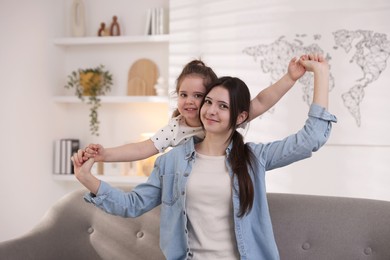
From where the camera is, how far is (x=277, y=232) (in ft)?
8.88

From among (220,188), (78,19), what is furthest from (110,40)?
(220,188)

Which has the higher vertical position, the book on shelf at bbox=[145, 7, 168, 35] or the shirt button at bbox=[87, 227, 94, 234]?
the book on shelf at bbox=[145, 7, 168, 35]

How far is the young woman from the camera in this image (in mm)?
A: 2223

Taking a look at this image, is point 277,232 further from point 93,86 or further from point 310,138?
point 93,86

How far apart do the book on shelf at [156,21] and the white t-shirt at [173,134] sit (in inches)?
102

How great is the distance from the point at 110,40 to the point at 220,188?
124 inches

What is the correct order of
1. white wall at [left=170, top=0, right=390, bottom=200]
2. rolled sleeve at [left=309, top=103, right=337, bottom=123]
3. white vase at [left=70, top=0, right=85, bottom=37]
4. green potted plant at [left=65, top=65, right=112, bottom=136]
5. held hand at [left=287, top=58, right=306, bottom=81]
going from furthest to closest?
white vase at [left=70, top=0, right=85, bottom=37] → green potted plant at [left=65, top=65, right=112, bottom=136] → white wall at [left=170, top=0, right=390, bottom=200] → held hand at [left=287, top=58, right=306, bottom=81] → rolled sleeve at [left=309, top=103, right=337, bottom=123]

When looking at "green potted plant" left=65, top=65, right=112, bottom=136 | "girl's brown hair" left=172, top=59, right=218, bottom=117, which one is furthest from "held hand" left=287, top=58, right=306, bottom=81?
"green potted plant" left=65, top=65, right=112, bottom=136

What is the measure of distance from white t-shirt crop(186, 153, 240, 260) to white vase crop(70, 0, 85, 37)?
10.9ft

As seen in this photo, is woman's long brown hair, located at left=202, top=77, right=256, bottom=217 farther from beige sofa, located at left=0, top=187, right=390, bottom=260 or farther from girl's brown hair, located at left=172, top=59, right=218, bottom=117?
beige sofa, located at left=0, top=187, right=390, bottom=260

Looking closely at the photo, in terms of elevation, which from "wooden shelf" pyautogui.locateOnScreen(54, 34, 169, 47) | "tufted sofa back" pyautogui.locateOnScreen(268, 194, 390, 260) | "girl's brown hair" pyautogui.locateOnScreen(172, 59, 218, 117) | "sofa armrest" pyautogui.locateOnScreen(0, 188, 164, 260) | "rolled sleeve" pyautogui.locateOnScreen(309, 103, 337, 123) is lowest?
"sofa armrest" pyautogui.locateOnScreen(0, 188, 164, 260)

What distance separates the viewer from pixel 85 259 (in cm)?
301

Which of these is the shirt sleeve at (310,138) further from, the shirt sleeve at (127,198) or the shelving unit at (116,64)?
the shelving unit at (116,64)

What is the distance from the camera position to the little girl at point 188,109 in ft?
7.54
